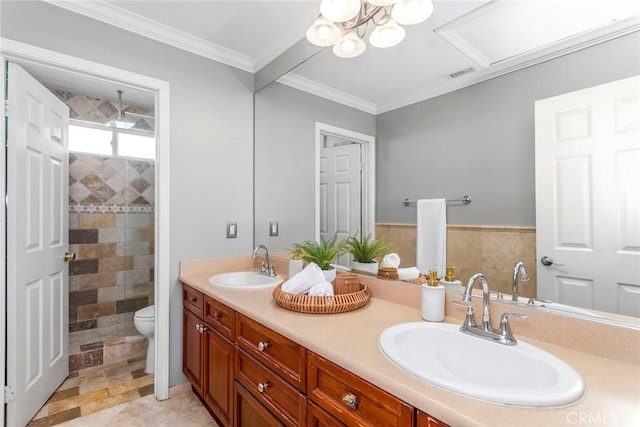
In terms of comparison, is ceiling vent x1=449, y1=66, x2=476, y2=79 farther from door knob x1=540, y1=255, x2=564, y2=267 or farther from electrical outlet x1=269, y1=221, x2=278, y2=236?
electrical outlet x1=269, y1=221, x2=278, y2=236

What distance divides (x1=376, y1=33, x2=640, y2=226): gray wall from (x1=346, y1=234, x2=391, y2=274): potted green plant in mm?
152

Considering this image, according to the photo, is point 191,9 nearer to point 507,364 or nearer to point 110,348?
point 507,364

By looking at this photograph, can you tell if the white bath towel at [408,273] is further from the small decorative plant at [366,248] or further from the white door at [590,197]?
the white door at [590,197]

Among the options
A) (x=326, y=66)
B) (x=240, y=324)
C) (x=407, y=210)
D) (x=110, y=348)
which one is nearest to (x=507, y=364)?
(x=407, y=210)

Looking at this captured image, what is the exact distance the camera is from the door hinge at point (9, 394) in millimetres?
1569

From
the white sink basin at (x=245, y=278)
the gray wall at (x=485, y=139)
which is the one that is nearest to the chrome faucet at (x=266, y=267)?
the white sink basin at (x=245, y=278)

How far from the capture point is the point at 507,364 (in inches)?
35.0

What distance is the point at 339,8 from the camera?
1.38m

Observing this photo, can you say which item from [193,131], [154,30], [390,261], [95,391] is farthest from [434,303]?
[95,391]

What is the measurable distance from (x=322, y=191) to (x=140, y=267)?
7.15 feet

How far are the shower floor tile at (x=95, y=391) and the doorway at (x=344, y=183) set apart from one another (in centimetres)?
164

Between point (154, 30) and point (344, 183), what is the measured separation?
1.48 meters

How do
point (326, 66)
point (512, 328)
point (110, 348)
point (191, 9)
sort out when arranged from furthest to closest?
point (110, 348)
point (326, 66)
point (191, 9)
point (512, 328)

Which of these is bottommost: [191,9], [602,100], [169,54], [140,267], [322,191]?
[140,267]
